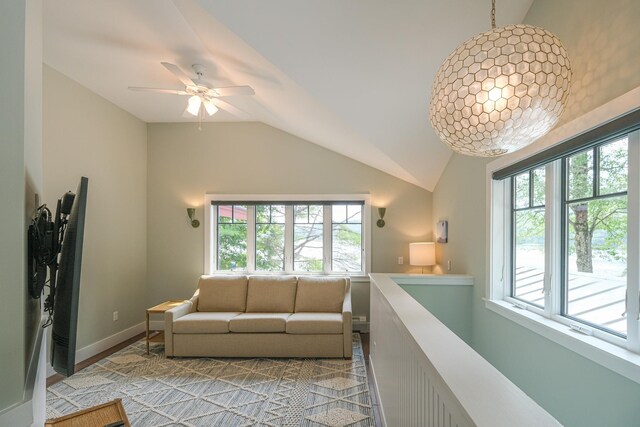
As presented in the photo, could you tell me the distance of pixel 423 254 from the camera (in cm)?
444

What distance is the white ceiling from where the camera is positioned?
7.39ft

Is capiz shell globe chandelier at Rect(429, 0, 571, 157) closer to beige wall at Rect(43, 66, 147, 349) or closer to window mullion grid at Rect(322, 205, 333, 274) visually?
beige wall at Rect(43, 66, 147, 349)

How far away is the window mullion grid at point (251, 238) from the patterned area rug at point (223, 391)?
149 centimetres

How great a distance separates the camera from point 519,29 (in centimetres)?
108

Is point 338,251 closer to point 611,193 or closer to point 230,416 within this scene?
point 230,416

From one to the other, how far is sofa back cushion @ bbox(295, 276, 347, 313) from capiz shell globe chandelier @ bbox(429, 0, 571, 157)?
138 inches

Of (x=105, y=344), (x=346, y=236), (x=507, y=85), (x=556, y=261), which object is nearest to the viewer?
(x=507, y=85)

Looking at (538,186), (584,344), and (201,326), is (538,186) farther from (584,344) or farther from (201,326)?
(201,326)

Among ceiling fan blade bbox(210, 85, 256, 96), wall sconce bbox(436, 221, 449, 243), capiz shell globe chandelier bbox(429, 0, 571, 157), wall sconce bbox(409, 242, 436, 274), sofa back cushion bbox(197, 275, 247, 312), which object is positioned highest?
ceiling fan blade bbox(210, 85, 256, 96)

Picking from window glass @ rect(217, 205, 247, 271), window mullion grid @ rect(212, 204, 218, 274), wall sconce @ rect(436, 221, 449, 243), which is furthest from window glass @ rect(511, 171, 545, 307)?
window mullion grid @ rect(212, 204, 218, 274)

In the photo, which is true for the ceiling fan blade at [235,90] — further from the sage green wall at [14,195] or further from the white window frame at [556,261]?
the white window frame at [556,261]

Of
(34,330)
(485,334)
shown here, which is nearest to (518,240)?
(485,334)

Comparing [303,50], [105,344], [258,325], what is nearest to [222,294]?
[258,325]

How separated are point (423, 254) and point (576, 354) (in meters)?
2.60
